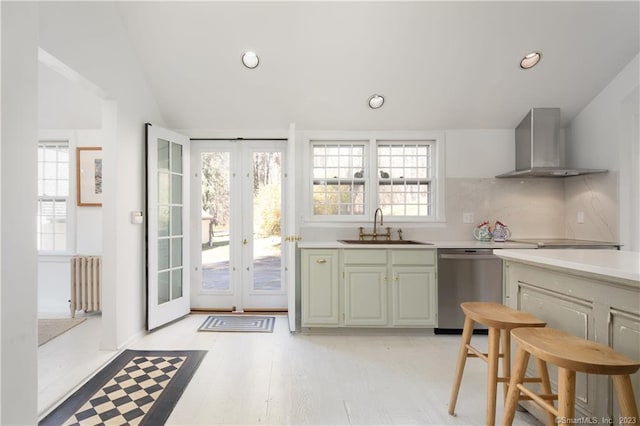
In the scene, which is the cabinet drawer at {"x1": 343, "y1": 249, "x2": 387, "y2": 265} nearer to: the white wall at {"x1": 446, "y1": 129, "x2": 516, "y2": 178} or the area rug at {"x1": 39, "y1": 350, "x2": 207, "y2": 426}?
the white wall at {"x1": 446, "y1": 129, "x2": 516, "y2": 178}

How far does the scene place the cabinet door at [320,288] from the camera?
3.30m


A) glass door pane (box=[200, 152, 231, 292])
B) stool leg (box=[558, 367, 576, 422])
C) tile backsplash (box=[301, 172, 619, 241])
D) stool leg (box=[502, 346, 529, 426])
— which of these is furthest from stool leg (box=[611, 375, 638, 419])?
glass door pane (box=[200, 152, 231, 292])

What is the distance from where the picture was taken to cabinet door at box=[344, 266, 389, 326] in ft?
10.8

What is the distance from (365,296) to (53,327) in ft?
10.8

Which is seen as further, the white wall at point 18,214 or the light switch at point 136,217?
the light switch at point 136,217

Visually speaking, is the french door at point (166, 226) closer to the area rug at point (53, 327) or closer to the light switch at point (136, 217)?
the light switch at point (136, 217)

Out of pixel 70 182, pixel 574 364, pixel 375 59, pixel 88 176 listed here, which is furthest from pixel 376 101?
pixel 70 182

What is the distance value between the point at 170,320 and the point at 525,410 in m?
3.28

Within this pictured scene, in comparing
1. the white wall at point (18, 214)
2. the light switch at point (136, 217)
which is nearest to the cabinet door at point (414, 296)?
the light switch at point (136, 217)

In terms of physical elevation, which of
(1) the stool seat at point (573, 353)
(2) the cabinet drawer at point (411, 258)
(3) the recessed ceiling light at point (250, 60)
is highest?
(3) the recessed ceiling light at point (250, 60)

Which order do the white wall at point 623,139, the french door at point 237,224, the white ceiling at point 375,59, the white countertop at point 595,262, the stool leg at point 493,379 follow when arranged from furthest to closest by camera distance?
the french door at point 237,224 → the white wall at point 623,139 → the white ceiling at point 375,59 → the stool leg at point 493,379 → the white countertop at point 595,262

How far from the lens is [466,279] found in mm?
3301

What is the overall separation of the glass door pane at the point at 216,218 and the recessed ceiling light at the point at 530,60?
11.1 feet

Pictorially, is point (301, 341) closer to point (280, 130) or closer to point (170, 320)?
point (170, 320)
